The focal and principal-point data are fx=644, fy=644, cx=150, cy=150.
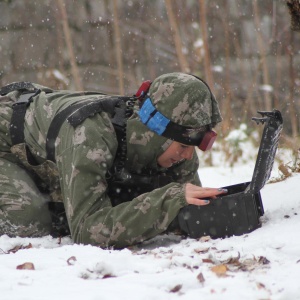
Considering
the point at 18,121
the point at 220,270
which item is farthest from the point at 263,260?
the point at 18,121

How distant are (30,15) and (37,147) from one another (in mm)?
4510

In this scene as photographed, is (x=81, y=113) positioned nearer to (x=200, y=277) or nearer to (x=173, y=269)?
(x=173, y=269)

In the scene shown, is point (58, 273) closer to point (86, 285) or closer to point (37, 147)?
point (86, 285)

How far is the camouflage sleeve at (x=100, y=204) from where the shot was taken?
8.19 feet

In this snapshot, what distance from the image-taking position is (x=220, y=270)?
80.0 inches

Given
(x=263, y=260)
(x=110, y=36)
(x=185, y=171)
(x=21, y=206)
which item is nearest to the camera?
(x=263, y=260)

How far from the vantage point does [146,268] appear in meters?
2.11

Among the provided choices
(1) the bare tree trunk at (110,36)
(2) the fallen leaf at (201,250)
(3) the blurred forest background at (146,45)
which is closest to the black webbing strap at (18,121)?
(2) the fallen leaf at (201,250)

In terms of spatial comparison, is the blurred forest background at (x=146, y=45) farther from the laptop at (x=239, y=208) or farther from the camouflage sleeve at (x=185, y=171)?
the laptop at (x=239, y=208)

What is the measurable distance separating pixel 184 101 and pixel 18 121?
2.90ft

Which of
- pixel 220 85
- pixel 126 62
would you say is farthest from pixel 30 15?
pixel 220 85

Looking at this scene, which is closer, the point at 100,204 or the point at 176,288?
the point at 176,288

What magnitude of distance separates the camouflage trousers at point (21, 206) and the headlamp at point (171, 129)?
0.74 meters

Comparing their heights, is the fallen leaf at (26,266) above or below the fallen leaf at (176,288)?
above
